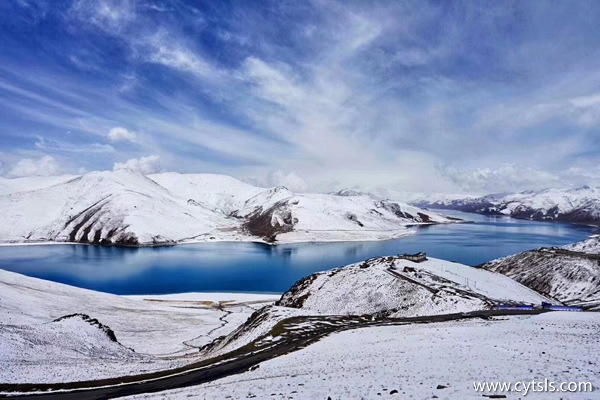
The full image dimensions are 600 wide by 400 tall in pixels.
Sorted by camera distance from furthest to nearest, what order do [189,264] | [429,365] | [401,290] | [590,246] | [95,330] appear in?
[189,264], [590,246], [401,290], [95,330], [429,365]

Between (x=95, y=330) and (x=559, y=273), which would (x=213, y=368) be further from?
(x=559, y=273)

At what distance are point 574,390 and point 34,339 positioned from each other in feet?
139

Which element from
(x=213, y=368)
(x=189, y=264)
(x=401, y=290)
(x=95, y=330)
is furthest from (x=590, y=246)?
(x=189, y=264)

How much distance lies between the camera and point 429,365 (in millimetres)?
19812

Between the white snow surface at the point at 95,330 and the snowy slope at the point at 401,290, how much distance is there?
17193 mm

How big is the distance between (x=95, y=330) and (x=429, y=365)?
4006cm

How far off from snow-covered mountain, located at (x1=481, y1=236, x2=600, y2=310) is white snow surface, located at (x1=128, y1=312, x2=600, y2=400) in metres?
52.0

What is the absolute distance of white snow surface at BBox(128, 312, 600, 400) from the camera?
51.5ft

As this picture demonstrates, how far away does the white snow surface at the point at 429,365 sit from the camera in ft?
51.5

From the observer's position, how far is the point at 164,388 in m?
23.3

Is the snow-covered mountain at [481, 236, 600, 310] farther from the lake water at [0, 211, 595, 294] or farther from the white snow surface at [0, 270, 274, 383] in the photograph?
the white snow surface at [0, 270, 274, 383]

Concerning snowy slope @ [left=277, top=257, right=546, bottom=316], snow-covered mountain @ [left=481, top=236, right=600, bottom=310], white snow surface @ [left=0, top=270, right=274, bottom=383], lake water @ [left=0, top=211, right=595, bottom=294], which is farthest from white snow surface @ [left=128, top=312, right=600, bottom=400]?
lake water @ [left=0, top=211, right=595, bottom=294]

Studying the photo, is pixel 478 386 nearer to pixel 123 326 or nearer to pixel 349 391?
pixel 349 391

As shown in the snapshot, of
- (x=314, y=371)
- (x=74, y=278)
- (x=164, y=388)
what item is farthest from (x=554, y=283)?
(x=74, y=278)
